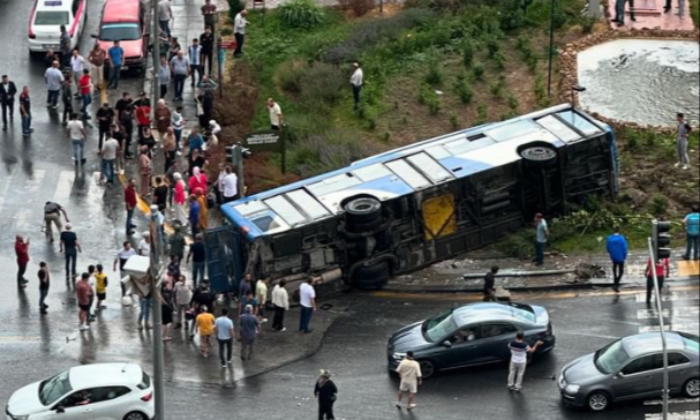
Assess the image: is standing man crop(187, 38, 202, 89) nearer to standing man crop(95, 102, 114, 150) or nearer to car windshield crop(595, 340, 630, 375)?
standing man crop(95, 102, 114, 150)

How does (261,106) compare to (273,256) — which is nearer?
(273,256)

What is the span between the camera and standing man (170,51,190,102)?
4766cm

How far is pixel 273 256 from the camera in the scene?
3766 cm

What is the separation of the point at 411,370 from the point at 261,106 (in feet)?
54.7

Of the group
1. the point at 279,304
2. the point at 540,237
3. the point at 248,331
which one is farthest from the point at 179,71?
the point at 248,331

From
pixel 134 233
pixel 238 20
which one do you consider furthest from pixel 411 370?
pixel 238 20

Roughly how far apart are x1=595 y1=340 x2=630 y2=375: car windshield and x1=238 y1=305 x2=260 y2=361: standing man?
7.17m

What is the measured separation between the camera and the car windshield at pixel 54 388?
3262 centimetres

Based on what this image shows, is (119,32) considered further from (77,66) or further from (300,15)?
(300,15)

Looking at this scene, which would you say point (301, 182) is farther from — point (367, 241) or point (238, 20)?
point (238, 20)

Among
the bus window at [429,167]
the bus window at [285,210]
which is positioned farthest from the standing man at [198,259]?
the bus window at [429,167]

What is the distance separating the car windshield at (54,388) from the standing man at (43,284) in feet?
15.0

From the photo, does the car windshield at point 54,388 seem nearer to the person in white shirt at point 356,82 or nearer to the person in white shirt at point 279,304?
the person in white shirt at point 279,304

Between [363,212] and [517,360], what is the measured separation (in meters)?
6.18
